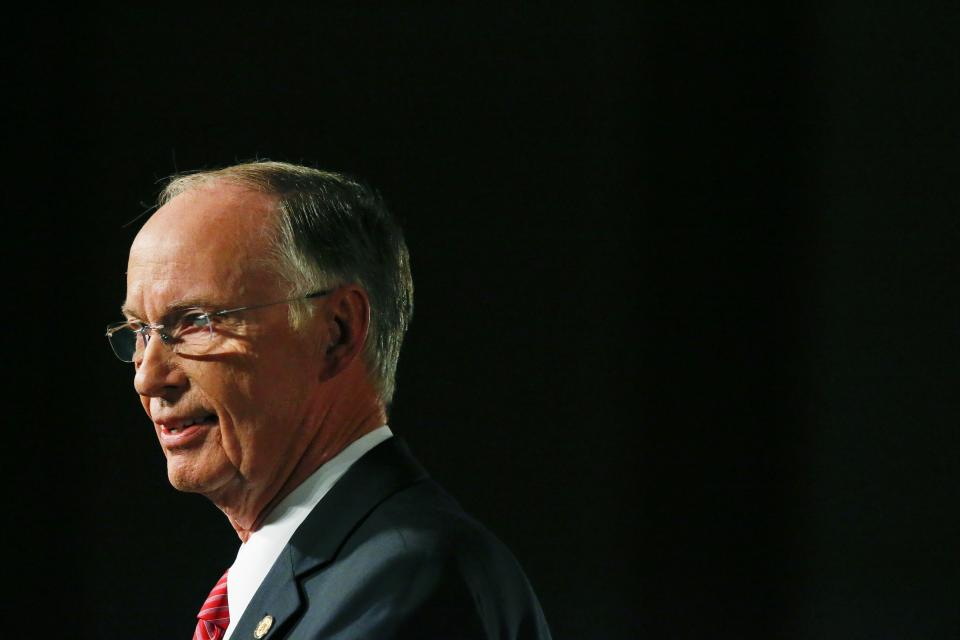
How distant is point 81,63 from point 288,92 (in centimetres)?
54

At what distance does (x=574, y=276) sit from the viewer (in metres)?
3.35

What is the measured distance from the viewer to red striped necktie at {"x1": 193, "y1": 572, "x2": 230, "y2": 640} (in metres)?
1.61

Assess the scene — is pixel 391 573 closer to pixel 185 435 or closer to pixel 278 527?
pixel 278 527

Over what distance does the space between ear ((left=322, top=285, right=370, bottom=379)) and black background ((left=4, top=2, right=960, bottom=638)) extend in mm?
1728

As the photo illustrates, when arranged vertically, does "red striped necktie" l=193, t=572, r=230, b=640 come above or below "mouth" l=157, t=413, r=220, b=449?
below

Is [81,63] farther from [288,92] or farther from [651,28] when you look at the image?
[651,28]

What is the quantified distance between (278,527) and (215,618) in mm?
154

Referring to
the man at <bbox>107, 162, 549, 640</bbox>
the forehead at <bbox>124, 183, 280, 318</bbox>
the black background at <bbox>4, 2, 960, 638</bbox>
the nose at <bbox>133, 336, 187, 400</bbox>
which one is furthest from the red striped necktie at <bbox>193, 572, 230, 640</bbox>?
the black background at <bbox>4, 2, 960, 638</bbox>

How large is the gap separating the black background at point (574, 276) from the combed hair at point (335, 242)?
5.38ft

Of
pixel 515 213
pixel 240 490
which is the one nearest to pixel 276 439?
pixel 240 490

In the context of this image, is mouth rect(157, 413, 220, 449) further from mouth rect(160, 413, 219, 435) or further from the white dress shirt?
the white dress shirt

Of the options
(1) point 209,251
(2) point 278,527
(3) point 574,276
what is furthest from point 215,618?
(3) point 574,276

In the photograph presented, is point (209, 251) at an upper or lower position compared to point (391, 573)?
upper

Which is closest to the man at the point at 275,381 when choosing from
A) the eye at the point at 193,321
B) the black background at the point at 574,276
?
the eye at the point at 193,321
